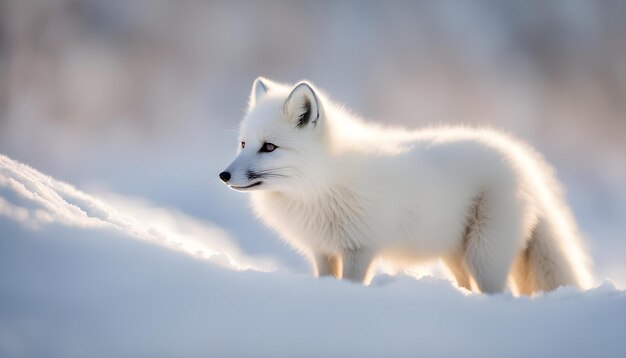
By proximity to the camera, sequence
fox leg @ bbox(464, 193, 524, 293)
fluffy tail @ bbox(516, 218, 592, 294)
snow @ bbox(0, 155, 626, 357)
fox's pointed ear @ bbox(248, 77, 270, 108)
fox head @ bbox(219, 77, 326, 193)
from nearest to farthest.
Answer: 1. snow @ bbox(0, 155, 626, 357)
2. fox head @ bbox(219, 77, 326, 193)
3. fox leg @ bbox(464, 193, 524, 293)
4. fluffy tail @ bbox(516, 218, 592, 294)
5. fox's pointed ear @ bbox(248, 77, 270, 108)

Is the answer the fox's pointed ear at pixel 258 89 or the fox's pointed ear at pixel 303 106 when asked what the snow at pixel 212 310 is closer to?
the fox's pointed ear at pixel 303 106

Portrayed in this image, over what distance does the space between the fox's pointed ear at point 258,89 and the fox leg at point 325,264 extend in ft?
4.39

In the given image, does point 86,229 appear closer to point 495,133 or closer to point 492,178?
point 492,178

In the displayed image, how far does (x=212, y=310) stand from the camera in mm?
2113

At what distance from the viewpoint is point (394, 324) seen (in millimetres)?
2232

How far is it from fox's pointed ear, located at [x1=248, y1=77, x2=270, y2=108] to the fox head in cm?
64

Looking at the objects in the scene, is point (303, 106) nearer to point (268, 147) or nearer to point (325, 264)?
point (268, 147)

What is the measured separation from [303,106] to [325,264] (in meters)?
1.09

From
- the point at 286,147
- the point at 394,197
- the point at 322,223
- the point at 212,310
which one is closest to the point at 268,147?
the point at 286,147

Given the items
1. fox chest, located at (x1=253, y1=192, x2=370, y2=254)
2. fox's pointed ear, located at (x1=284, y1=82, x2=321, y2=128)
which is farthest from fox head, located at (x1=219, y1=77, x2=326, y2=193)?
fox chest, located at (x1=253, y1=192, x2=370, y2=254)

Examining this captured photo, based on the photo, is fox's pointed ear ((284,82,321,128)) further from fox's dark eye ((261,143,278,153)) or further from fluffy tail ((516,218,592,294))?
fluffy tail ((516,218,592,294))

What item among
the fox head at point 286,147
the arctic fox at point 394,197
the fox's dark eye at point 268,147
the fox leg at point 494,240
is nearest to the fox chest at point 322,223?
the arctic fox at point 394,197

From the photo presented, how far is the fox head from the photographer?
3477 millimetres

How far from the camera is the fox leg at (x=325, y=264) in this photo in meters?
3.79
